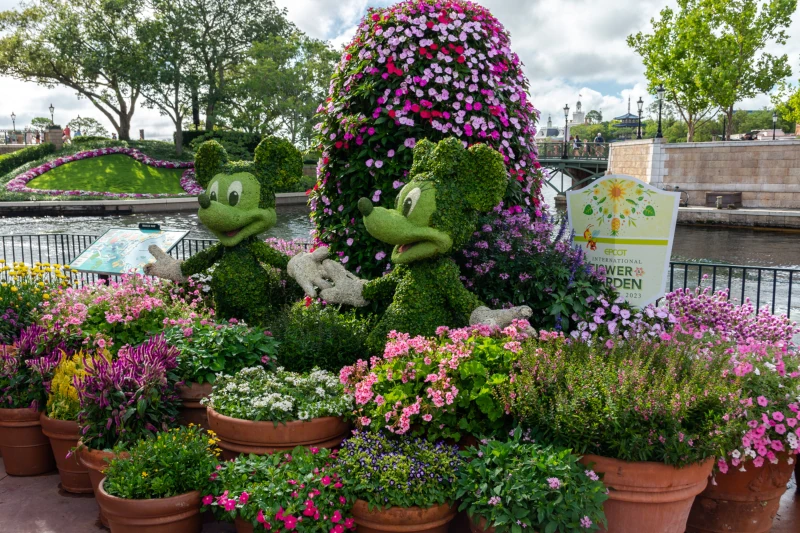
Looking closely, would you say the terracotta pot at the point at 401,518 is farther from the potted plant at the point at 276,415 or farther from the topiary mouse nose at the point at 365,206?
the topiary mouse nose at the point at 365,206

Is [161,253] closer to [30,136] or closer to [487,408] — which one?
[487,408]

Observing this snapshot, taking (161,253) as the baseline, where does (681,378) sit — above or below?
below

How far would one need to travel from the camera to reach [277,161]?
5.07 m

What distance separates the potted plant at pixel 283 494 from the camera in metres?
2.83

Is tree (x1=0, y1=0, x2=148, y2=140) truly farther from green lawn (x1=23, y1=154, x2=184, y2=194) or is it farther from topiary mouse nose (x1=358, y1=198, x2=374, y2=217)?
topiary mouse nose (x1=358, y1=198, x2=374, y2=217)

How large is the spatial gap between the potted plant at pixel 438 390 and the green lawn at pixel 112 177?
2962 centimetres

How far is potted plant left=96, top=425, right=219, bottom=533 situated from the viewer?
2.99 meters

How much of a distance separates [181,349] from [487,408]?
1.96 m

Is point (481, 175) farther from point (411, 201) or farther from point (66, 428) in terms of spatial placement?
point (66, 428)

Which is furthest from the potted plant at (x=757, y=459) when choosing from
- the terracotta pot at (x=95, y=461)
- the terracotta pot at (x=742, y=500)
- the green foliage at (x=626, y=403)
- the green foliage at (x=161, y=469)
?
the terracotta pot at (x=95, y=461)

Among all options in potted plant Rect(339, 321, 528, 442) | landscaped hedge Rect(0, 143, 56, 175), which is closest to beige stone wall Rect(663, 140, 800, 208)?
potted plant Rect(339, 321, 528, 442)

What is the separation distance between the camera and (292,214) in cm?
2595

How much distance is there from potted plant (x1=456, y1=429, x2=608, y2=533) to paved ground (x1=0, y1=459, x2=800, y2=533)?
1306 mm

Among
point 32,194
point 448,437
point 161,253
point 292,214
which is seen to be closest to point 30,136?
point 32,194
